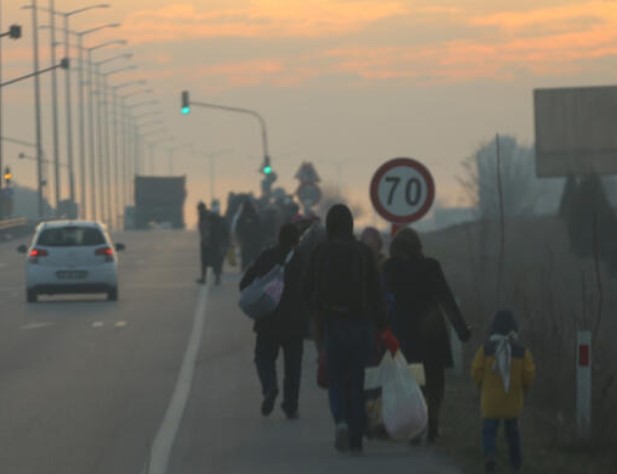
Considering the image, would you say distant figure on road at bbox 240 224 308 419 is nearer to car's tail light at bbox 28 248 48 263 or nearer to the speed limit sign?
the speed limit sign

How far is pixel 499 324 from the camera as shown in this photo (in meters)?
12.9

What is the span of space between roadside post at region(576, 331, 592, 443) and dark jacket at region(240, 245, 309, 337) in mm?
3254

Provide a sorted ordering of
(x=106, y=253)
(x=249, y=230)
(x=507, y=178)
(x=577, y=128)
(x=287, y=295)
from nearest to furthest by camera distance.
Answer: (x=287, y=295), (x=106, y=253), (x=249, y=230), (x=577, y=128), (x=507, y=178)

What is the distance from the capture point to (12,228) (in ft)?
296

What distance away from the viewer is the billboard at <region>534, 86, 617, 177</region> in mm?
46219

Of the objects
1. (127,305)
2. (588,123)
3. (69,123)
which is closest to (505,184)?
(69,123)

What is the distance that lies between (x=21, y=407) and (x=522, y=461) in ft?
20.3

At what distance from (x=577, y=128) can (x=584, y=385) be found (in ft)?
107

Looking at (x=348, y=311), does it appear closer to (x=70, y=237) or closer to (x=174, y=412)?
(x=174, y=412)

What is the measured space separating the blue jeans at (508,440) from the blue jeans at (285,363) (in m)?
3.99

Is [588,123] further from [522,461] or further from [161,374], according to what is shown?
[522,461]

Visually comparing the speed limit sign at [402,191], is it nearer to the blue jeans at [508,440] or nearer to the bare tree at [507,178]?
the blue jeans at [508,440]

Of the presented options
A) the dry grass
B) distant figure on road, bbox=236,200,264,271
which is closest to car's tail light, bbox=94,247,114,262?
distant figure on road, bbox=236,200,264,271

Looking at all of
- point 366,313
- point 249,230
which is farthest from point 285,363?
point 249,230
